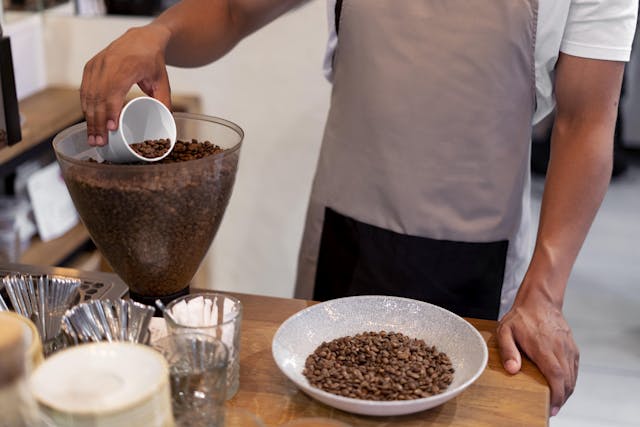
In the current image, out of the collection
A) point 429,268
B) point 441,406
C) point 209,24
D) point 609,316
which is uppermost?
point 209,24

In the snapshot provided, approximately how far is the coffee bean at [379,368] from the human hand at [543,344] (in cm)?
11

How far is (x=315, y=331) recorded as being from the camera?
1.17 m

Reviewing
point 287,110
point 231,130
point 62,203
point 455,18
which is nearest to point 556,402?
point 231,130

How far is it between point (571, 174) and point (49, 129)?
166 centimetres

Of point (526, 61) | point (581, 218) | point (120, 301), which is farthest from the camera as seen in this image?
point (526, 61)

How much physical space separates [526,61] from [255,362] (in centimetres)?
76

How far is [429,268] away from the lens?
1.64 m

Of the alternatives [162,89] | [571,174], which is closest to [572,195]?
[571,174]

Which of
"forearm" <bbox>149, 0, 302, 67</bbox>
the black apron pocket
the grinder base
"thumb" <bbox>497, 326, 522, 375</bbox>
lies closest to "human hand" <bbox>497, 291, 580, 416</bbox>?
"thumb" <bbox>497, 326, 522, 375</bbox>

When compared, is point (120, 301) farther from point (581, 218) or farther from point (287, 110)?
point (287, 110)

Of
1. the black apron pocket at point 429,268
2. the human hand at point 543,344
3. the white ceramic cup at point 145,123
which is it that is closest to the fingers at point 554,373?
the human hand at point 543,344

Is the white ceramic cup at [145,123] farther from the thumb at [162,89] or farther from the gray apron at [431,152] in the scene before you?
the gray apron at [431,152]

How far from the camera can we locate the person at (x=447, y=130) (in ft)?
4.49

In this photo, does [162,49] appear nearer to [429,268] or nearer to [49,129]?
[429,268]
